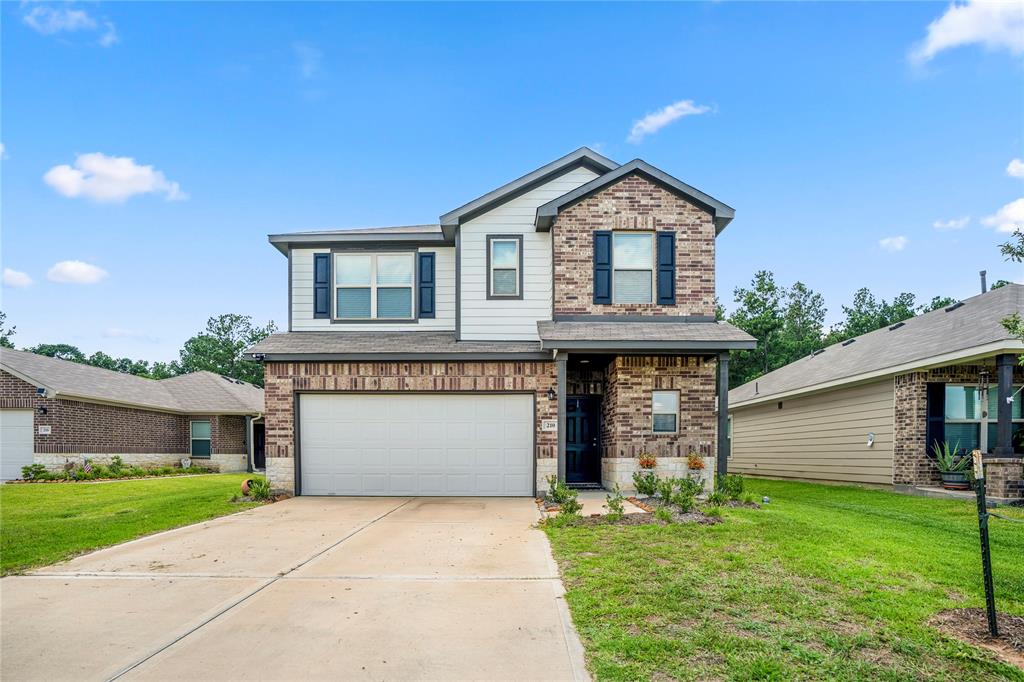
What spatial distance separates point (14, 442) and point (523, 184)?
1655 cm

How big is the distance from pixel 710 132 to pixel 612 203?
9222 millimetres

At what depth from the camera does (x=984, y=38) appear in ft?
37.7

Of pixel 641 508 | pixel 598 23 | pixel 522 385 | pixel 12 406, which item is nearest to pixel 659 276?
pixel 522 385

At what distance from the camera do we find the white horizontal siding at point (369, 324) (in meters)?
13.4

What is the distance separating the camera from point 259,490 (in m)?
Result: 12.0

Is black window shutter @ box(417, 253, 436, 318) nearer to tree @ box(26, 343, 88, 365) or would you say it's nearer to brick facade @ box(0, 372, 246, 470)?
brick facade @ box(0, 372, 246, 470)

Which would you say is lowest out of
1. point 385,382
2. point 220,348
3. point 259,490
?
point 259,490

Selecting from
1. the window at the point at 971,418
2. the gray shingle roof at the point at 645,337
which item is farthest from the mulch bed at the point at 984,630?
the window at the point at 971,418

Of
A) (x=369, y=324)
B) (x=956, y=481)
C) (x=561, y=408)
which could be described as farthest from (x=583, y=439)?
(x=956, y=481)

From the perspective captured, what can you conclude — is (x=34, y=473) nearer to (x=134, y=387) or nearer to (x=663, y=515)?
(x=134, y=387)

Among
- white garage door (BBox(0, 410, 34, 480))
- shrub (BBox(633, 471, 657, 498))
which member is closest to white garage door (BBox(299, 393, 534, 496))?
shrub (BBox(633, 471, 657, 498))

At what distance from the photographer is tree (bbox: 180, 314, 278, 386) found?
47344 millimetres

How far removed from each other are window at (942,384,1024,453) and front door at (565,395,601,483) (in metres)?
7.11

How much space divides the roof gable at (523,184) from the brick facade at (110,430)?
1368cm
